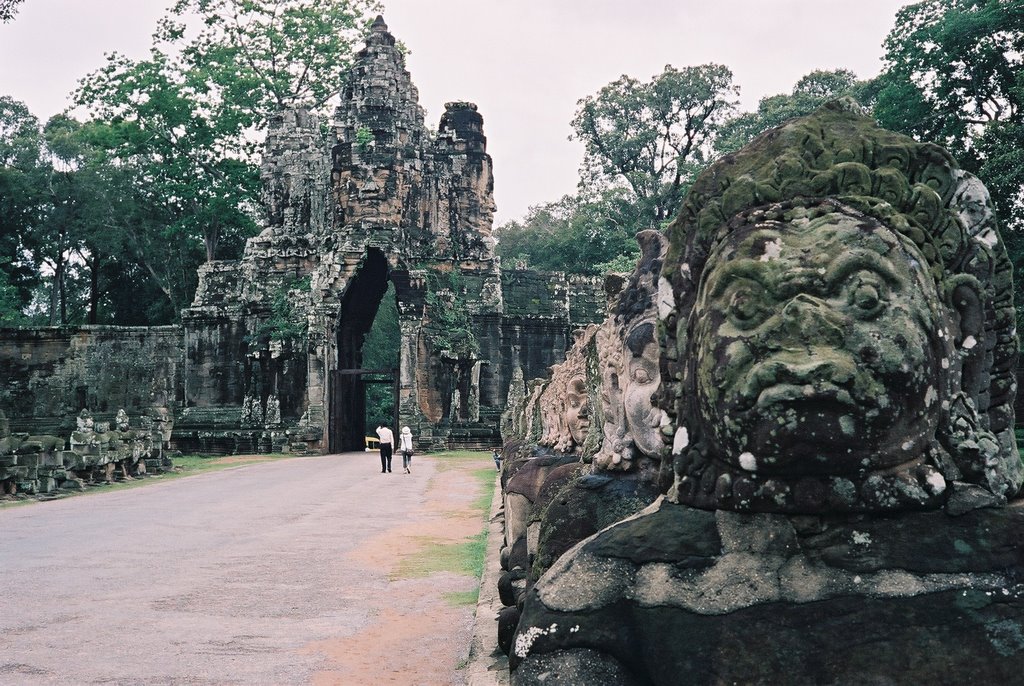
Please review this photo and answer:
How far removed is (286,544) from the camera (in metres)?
9.16

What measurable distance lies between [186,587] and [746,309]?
18.7 feet

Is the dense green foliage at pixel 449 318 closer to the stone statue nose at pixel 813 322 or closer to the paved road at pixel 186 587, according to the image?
the paved road at pixel 186 587

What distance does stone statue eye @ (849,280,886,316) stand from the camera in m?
2.11

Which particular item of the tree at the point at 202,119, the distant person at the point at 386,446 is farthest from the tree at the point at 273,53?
the distant person at the point at 386,446

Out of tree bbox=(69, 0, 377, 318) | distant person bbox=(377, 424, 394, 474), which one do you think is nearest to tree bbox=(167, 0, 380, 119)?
tree bbox=(69, 0, 377, 318)

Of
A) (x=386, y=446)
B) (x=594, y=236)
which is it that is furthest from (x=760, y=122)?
(x=386, y=446)

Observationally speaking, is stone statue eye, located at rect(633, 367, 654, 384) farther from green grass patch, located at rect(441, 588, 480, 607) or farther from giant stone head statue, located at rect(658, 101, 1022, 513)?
green grass patch, located at rect(441, 588, 480, 607)

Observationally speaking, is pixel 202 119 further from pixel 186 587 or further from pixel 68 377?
pixel 186 587

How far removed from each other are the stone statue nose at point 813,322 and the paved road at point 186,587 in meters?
3.17

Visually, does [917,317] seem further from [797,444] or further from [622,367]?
[622,367]

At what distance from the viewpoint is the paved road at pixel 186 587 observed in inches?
183

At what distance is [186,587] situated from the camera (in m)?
6.76

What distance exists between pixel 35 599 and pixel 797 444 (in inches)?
230

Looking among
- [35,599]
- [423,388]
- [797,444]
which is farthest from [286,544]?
[423,388]
